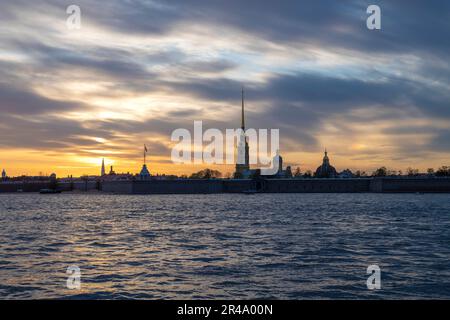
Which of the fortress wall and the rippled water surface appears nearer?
the rippled water surface

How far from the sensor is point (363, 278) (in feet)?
61.3

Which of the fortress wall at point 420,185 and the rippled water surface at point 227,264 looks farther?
the fortress wall at point 420,185

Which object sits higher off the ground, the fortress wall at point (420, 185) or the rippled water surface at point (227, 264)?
the fortress wall at point (420, 185)

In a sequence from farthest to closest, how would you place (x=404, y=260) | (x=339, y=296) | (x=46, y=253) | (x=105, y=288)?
1. (x=46, y=253)
2. (x=404, y=260)
3. (x=105, y=288)
4. (x=339, y=296)

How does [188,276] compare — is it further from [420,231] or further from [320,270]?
[420,231]

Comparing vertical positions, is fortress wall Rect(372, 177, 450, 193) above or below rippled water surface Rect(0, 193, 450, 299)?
above

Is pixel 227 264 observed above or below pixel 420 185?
below

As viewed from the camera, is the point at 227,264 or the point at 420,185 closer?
the point at 227,264

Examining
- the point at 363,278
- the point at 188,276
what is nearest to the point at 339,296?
the point at 363,278
